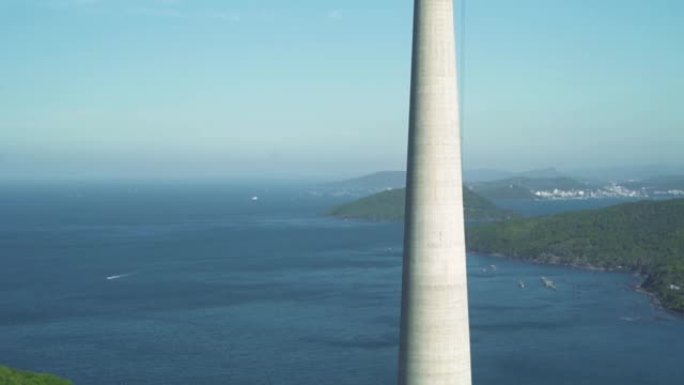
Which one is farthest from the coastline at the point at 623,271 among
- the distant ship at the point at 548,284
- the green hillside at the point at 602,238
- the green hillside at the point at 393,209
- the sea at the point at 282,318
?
the green hillside at the point at 393,209

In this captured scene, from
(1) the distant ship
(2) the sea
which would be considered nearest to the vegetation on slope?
(2) the sea

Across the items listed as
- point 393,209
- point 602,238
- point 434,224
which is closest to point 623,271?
point 602,238

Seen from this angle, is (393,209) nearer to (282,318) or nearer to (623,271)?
(623,271)

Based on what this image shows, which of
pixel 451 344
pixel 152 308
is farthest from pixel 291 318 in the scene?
pixel 451 344

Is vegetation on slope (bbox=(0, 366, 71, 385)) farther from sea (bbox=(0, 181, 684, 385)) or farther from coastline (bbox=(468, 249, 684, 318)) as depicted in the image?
coastline (bbox=(468, 249, 684, 318))

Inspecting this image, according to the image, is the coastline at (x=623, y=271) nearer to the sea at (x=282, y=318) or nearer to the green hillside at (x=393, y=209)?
the sea at (x=282, y=318)

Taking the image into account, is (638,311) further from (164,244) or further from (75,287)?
(164,244)
